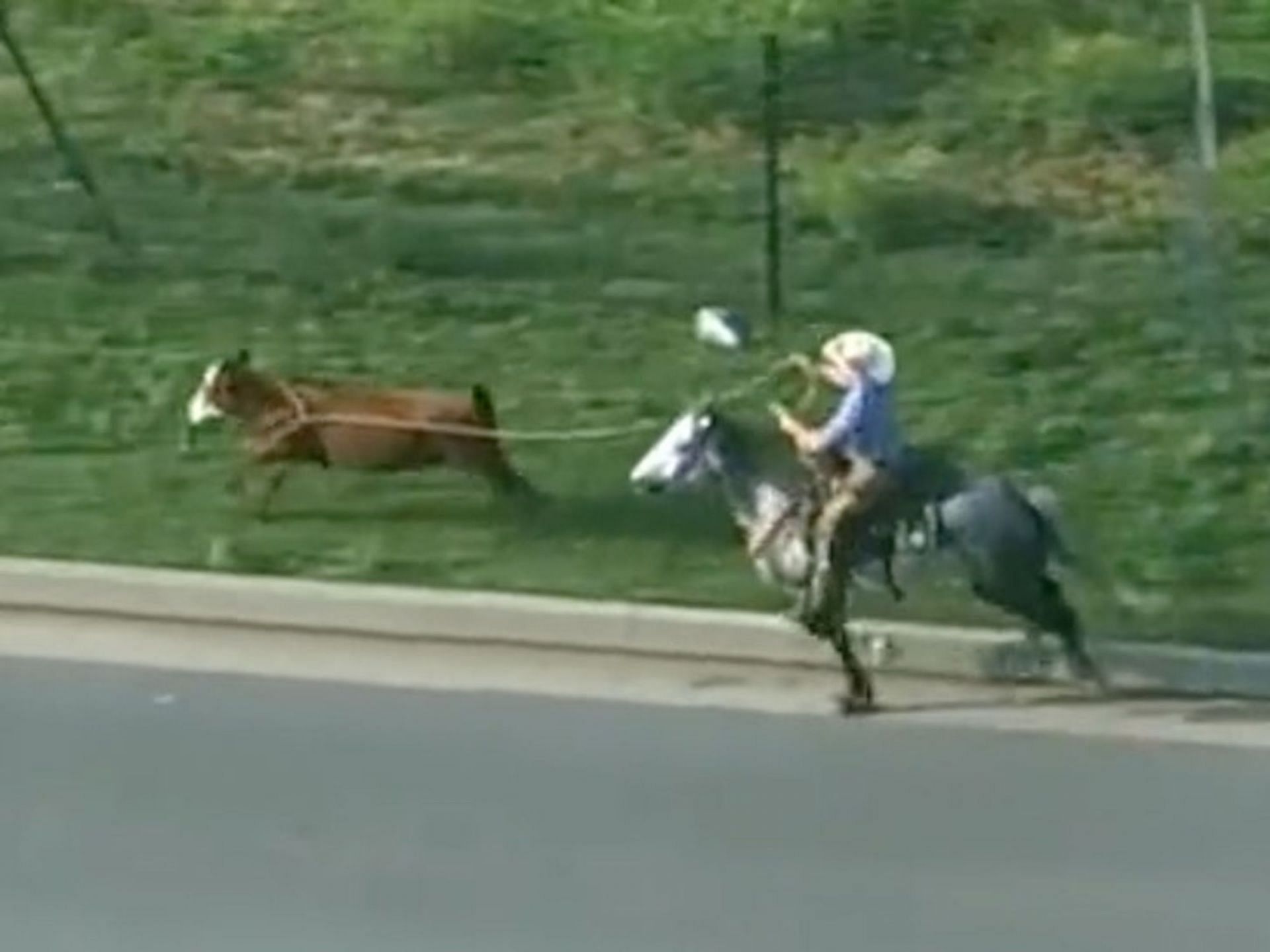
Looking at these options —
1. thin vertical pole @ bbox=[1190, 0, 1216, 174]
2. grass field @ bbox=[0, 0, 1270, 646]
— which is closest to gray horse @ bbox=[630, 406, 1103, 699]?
grass field @ bbox=[0, 0, 1270, 646]

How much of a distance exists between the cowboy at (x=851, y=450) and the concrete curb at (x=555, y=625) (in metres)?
0.60

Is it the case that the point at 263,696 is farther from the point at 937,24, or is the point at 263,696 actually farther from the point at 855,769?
the point at 937,24

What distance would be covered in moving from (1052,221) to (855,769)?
24.3ft

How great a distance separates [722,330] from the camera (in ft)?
46.9

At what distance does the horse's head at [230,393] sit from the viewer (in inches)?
579

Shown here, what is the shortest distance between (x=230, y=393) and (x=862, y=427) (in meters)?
3.09

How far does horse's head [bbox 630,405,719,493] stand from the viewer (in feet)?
42.9

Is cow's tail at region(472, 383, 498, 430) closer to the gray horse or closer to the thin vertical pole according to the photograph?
the gray horse

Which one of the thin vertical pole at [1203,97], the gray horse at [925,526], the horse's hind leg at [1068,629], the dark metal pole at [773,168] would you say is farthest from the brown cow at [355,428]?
the thin vertical pole at [1203,97]

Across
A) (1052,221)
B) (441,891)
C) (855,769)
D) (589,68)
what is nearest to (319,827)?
(441,891)

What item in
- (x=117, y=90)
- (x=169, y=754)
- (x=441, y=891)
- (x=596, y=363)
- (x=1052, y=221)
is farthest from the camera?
(x=117, y=90)

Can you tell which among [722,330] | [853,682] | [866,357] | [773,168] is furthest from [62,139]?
[866,357]

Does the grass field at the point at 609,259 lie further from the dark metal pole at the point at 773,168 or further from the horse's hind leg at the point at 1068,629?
the horse's hind leg at the point at 1068,629

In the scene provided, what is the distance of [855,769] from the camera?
1210 centimetres
